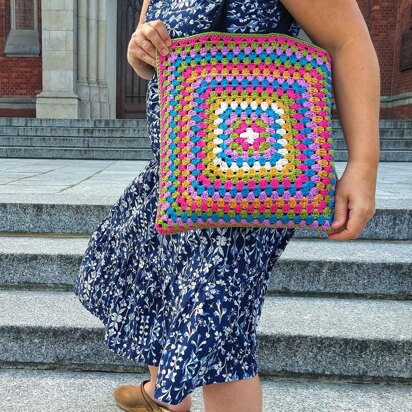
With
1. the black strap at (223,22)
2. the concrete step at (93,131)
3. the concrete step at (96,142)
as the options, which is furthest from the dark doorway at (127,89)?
the black strap at (223,22)

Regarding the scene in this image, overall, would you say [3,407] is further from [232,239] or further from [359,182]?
[359,182]

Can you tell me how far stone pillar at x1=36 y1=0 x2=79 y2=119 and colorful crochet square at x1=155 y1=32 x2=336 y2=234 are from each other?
979 centimetres

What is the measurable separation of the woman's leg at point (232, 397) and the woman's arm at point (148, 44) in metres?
0.66

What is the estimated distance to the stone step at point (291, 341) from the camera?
6.01 ft

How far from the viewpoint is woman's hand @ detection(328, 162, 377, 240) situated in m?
0.87

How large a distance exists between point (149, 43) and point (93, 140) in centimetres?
731

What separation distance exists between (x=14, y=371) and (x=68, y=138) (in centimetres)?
655

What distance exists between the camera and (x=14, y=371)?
1889 millimetres

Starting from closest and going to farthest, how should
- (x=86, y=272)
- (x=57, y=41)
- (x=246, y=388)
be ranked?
(x=246, y=388) < (x=86, y=272) < (x=57, y=41)

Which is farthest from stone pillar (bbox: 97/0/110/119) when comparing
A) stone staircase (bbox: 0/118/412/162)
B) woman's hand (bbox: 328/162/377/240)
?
woman's hand (bbox: 328/162/377/240)

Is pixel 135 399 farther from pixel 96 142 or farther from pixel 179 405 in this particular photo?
pixel 96 142

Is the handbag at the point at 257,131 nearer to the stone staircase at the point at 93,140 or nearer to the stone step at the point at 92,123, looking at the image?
the stone staircase at the point at 93,140

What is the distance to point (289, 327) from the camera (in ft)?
6.26

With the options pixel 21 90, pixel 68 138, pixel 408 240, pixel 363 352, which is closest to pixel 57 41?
pixel 21 90
